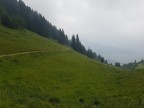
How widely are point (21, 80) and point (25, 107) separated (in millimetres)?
33877

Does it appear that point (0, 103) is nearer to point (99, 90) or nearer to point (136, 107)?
point (136, 107)

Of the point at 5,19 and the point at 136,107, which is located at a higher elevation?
the point at 5,19

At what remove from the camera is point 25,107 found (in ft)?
72.6

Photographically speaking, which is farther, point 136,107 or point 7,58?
point 7,58

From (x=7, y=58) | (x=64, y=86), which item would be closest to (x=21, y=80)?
(x=64, y=86)

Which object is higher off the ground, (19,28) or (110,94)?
(19,28)

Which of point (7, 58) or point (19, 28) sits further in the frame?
point (19, 28)

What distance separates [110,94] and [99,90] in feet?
18.7

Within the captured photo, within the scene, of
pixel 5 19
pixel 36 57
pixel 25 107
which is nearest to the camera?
pixel 25 107

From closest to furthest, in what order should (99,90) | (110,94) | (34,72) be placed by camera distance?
(110,94), (99,90), (34,72)

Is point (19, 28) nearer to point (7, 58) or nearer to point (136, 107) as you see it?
point (7, 58)

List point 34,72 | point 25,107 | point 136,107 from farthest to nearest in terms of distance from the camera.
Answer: point 34,72
point 136,107
point 25,107

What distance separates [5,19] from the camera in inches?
6152

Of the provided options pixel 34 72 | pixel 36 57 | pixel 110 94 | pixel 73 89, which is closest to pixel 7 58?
pixel 34 72
